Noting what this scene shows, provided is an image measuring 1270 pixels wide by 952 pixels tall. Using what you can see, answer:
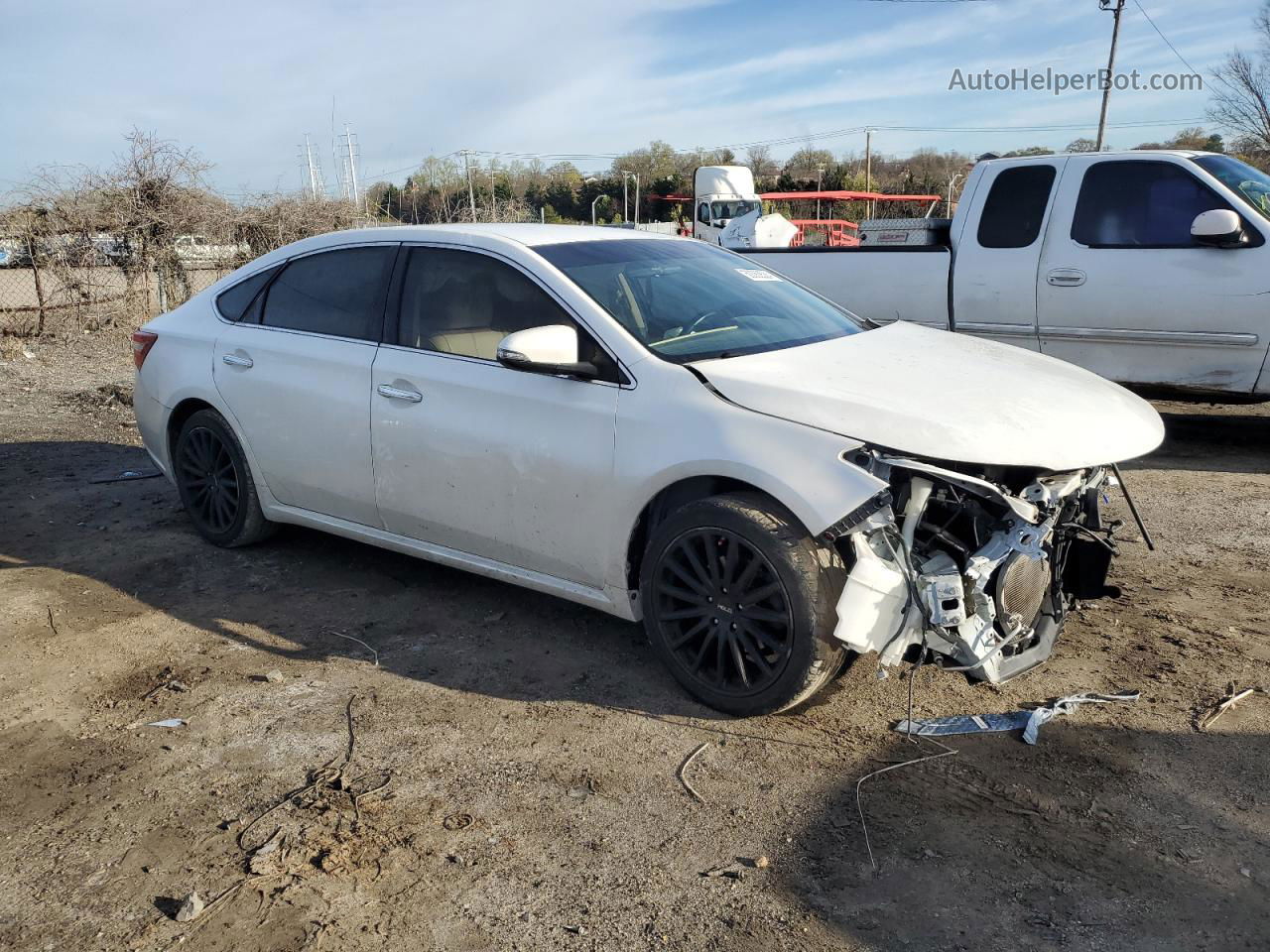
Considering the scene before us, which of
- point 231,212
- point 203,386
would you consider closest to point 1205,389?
point 203,386

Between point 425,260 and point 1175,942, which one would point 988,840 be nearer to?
point 1175,942

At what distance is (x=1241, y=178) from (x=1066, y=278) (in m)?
1.31

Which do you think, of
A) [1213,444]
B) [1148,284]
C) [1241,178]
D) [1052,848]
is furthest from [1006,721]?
[1241,178]

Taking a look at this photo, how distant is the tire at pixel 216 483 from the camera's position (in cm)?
546

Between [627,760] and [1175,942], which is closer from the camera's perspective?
[1175,942]

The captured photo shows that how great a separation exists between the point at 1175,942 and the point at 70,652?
14.0 ft

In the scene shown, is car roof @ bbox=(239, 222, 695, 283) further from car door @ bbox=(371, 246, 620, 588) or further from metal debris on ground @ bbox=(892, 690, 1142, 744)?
metal debris on ground @ bbox=(892, 690, 1142, 744)

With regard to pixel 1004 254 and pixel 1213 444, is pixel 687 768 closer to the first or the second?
pixel 1004 254

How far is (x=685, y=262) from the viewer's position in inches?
187

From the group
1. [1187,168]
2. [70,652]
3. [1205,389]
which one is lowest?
[70,652]

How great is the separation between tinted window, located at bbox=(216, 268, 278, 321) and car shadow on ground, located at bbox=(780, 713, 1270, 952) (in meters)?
3.91

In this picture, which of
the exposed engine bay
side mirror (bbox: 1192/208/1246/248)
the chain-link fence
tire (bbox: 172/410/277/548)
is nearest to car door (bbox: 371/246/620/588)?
the exposed engine bay

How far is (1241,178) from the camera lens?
7207 mm

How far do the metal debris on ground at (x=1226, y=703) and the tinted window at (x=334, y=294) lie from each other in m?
3.65
